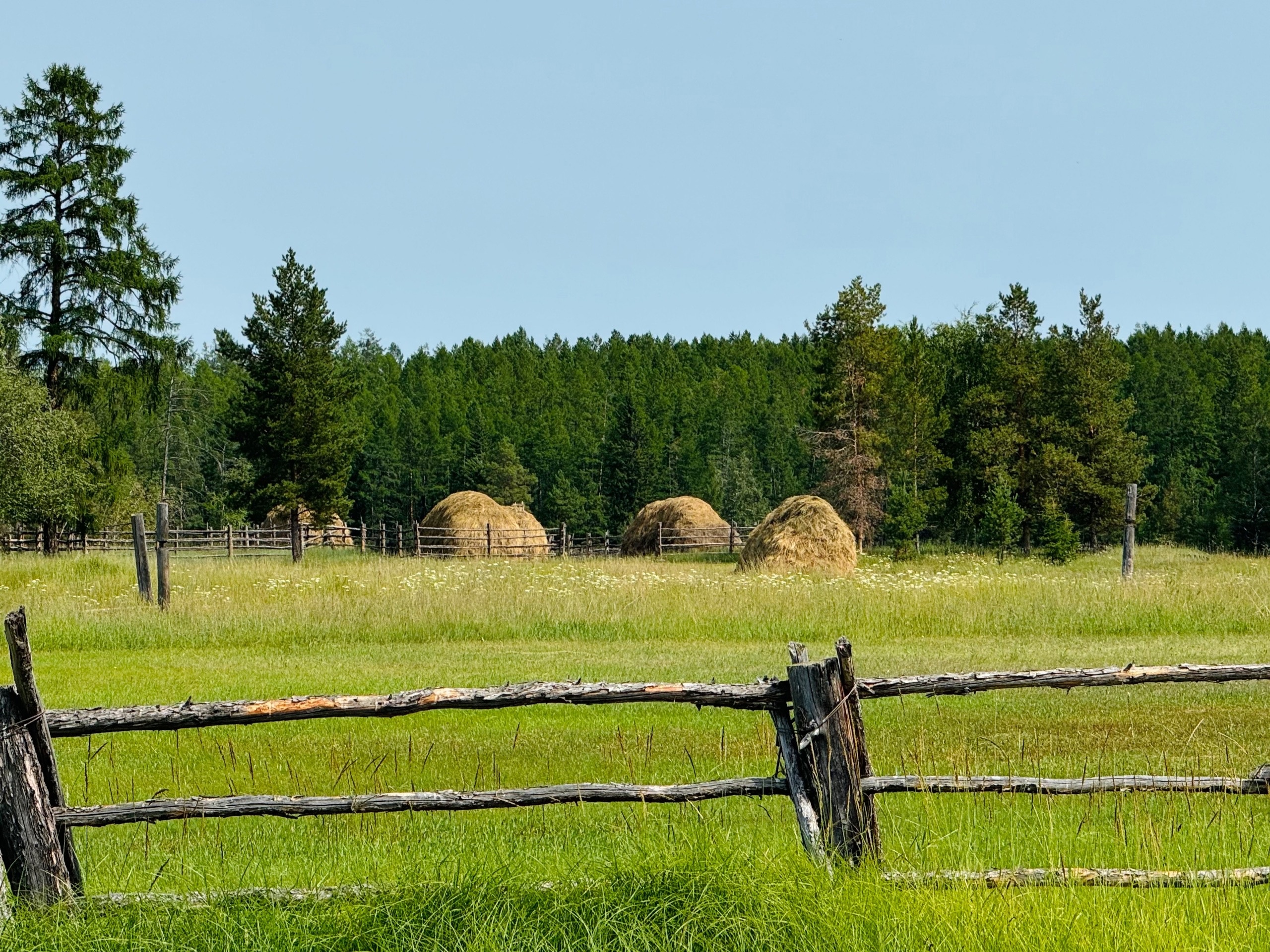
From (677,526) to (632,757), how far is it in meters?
37.2

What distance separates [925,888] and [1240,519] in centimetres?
6586

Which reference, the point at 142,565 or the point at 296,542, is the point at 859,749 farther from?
the point at 296,542

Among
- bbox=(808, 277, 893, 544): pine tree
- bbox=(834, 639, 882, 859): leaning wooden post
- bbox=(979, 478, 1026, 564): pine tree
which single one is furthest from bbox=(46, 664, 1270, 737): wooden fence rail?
bbox=(808, 277, 893, 544): pine tree

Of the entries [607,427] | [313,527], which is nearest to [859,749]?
[313,527]

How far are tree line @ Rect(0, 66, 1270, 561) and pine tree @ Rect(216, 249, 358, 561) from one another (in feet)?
0.29

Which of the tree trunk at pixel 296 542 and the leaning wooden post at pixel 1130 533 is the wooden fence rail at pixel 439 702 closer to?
the leaning wooden post at pixel 1130 533

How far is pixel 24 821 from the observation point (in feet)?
14.6

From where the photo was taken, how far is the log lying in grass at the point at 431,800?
4.72 metres

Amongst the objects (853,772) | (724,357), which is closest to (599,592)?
(853,772)

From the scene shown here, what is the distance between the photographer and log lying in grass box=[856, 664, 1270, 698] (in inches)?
193

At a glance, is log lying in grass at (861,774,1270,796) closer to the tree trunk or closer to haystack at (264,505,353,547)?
the tree trunk

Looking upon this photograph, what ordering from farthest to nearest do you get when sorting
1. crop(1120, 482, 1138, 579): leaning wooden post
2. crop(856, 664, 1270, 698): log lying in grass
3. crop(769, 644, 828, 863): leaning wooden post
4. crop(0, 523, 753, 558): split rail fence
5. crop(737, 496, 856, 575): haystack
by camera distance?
crop(0, 523, 753, 558): split rail fence
crop(737, 496, 856, 575): haystack
crop(1120, 482, 1138, 579): leaning wooden post
crop(856, 664, 1270, 698): log lying in grass
crop(769, 644, 828, 863): leaning wooden post

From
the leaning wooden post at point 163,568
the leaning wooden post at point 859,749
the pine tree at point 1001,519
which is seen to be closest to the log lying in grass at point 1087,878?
the leaning wooden post at point 859,749

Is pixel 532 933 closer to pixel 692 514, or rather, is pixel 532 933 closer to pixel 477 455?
pixel 692 514
